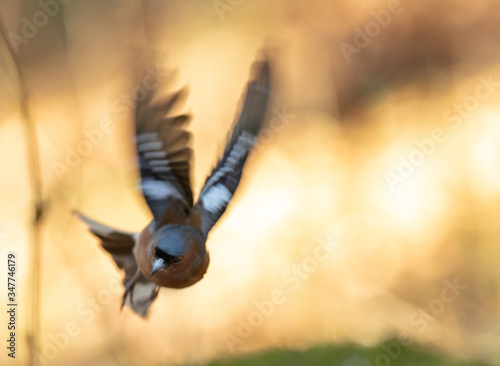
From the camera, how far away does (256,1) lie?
154cm

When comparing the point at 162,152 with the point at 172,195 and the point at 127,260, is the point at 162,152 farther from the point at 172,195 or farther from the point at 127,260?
the point at 127,260

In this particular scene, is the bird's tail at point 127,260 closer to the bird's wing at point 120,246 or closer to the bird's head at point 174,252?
the bird's wing at point 120,246

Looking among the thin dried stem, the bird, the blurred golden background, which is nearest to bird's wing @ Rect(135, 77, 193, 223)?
the bird

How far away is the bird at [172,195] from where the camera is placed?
2.61ft

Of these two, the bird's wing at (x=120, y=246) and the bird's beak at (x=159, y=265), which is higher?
the bird's wing at (x=120, y=246)

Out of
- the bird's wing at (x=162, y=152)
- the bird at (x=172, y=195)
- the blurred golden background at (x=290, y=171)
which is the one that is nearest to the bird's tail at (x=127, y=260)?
the bird at (x=172, y=195)

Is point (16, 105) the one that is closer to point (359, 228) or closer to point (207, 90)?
point (207, 90)

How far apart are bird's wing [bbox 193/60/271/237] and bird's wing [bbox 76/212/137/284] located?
17cm

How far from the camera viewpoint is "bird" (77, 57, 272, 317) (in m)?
0.80

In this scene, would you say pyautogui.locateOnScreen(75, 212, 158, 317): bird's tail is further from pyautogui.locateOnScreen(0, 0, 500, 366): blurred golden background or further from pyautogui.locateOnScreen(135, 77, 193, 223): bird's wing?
pyautogui.locateOnScreen(0, 0, 500, 366): blurred golden background

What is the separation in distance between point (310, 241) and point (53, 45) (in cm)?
94

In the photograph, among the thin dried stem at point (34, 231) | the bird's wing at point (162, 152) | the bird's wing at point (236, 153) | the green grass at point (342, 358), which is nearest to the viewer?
the bird's wing at point (162, 152)

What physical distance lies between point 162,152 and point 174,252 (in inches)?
6.7

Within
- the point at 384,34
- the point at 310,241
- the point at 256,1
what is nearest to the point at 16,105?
the point at 256,1
